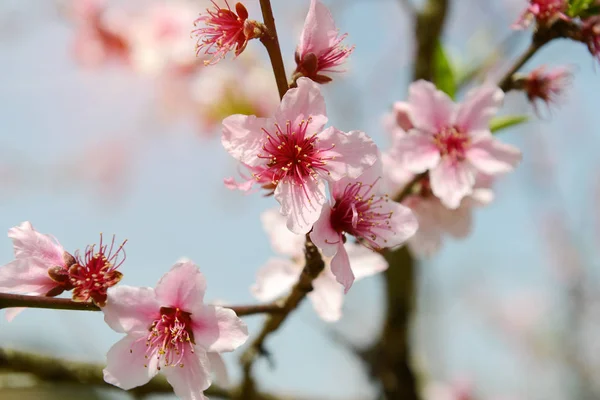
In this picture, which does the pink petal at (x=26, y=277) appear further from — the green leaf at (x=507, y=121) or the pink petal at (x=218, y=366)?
the green leaf at (x=507, y=121)

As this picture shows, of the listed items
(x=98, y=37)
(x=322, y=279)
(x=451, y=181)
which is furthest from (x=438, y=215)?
(x=98, y=37)

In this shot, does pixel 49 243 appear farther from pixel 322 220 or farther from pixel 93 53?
pixel 93 53

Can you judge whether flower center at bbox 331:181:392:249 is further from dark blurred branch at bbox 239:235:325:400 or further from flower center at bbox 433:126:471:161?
flower center at bbox 433:126:471:161

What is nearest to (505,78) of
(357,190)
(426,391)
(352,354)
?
(357,190)

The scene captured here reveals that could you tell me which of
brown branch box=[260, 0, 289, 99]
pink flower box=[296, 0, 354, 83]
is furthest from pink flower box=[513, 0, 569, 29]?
brown branch box=[260, 0, 289, 99]

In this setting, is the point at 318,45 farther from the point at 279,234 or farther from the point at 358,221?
the point at 279,234

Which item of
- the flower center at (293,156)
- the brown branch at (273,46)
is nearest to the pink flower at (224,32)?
the brown branch at (273,46)
